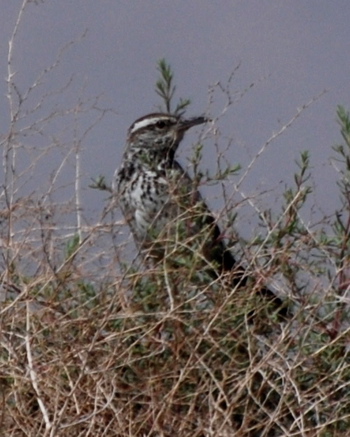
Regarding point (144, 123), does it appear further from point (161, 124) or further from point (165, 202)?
point (165, 202)

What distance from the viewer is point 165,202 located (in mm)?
7402

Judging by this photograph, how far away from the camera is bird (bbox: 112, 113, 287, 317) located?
636 centimetres

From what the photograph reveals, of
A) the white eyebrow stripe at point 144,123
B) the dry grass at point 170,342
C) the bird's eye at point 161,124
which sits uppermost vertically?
the white eyebrow stripe at point 144,123

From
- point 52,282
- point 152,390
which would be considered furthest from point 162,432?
point 52,282

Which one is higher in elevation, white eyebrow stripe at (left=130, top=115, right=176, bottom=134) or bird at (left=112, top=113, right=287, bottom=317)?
white eyebrow stripe at (left=130, top=115, right=176, bottom=134)

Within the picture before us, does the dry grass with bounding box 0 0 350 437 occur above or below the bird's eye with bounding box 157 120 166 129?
below

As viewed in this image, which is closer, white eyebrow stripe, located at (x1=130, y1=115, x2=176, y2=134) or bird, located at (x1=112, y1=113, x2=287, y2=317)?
bird, located at (x1=112, y1=113, x2=287, y2=317)

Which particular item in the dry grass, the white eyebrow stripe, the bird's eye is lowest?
the dry grass

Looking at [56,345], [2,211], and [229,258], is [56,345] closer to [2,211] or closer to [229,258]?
[2,211]

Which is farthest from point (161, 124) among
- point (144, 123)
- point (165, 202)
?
point (165, 202)

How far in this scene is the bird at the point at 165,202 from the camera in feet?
20.9

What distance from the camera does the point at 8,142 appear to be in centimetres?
614

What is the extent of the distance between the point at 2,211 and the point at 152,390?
0.97 meters

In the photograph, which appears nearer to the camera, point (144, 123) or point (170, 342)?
point (170, 342)
